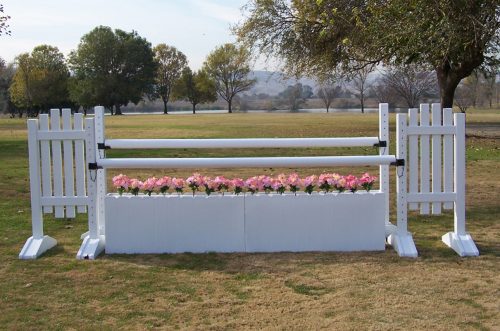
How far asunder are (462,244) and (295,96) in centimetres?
11711

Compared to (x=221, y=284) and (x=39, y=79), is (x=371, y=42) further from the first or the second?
(x=39, y=79)

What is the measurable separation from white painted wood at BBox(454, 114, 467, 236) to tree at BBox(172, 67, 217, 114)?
367ft

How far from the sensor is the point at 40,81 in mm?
92312

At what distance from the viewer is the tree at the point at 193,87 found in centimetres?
11762

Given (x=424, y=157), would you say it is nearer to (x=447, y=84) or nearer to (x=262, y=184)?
(x=262, y=184)

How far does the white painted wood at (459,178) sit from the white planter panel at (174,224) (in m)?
2.36

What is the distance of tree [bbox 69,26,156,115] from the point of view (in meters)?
97.1

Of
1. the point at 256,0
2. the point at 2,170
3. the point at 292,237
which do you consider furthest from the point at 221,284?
the point at 256,0

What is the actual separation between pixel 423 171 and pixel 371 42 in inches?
731

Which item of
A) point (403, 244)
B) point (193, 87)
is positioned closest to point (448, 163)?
point (403, 244)

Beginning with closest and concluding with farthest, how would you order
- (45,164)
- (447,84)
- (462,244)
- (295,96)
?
(462,244) < (45,164) < (447,84) < (295,96)

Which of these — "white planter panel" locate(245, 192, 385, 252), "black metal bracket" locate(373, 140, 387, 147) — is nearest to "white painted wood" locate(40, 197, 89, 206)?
"white planter panel" locate(245, 192, 385, 252)

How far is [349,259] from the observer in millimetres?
6293

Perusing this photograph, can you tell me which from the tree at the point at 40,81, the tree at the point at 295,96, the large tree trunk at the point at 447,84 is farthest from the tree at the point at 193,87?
the large tree trunk at the point at 447,84
